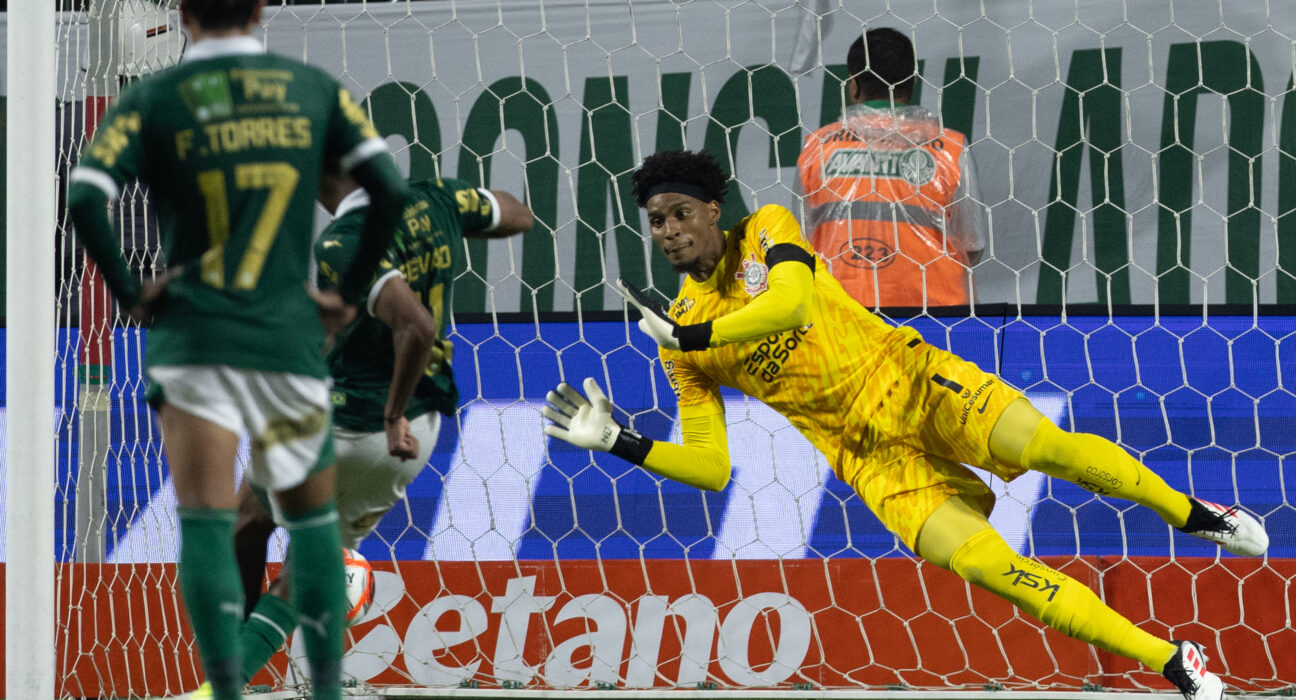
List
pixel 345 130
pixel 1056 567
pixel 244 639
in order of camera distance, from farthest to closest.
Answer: pixel 1056 567 < pixel 244 639 < pixel 345 130

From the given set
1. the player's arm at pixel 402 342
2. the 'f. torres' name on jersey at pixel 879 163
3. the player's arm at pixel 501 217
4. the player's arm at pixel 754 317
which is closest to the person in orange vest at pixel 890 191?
the 'f. torres' name on jersey at pixel 879 163

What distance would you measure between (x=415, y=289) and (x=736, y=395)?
6.00 ft

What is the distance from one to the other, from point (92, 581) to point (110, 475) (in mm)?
368

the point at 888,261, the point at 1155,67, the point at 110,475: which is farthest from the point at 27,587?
the point at 1155,67

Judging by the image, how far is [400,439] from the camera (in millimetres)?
3113

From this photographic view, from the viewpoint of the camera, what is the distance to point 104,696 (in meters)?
4.46

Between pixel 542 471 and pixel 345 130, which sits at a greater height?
pixel 345 130

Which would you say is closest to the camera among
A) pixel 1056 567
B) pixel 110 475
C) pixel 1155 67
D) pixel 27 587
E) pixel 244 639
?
pixel 244 639

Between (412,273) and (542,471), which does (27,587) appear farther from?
(542,471)

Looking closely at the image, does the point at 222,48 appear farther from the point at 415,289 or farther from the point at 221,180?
the point at 415,289

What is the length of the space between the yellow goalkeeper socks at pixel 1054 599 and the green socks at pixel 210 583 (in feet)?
6.77

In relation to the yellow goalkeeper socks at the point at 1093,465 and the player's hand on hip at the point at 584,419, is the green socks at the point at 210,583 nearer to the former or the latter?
the player's hand on hip at the point at 584,419

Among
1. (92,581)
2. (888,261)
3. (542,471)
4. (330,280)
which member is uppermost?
Answer: (888,261)

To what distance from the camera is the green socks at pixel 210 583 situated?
224 cm
